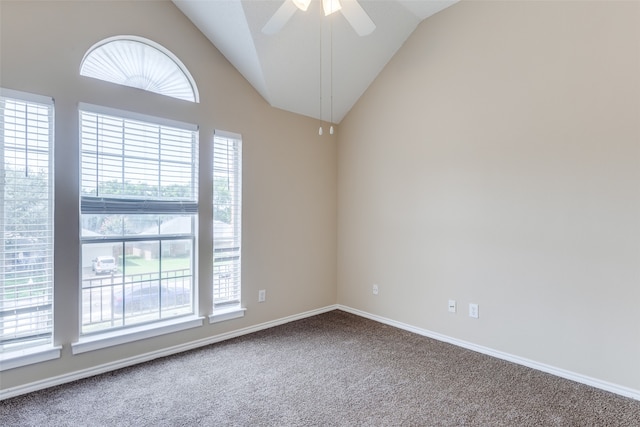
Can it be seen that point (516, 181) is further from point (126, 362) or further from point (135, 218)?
point (126, 362)

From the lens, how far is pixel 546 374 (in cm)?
257

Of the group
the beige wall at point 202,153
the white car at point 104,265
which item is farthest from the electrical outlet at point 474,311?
the white car at point 104,265

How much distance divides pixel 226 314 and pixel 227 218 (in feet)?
3.13

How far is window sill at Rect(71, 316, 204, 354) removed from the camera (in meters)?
2.48

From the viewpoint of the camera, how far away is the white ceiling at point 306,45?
2805 mm

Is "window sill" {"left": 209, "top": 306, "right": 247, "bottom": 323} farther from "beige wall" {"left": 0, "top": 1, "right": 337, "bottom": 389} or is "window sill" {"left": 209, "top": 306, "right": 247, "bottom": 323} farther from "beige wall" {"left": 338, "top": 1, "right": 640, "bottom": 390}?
"beige wall" {"left": 338, "top": 1, "right": 640, "bottom": 390}

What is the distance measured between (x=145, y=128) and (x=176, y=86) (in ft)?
1.68

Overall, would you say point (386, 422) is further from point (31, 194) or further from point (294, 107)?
point (294, 107)

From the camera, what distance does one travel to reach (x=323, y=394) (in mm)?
2289

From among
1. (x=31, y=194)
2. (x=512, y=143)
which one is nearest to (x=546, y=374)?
(x=512, y=143)

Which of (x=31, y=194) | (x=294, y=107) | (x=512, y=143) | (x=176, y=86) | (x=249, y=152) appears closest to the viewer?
(x=31, y=194)

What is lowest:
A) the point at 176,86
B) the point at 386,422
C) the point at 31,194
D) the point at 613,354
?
the point at 386,422

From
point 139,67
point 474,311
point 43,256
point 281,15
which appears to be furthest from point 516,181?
point 43,256

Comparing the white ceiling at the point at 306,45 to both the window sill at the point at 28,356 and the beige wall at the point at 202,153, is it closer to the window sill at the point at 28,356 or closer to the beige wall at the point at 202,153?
the beige wall at the point at 202,153
